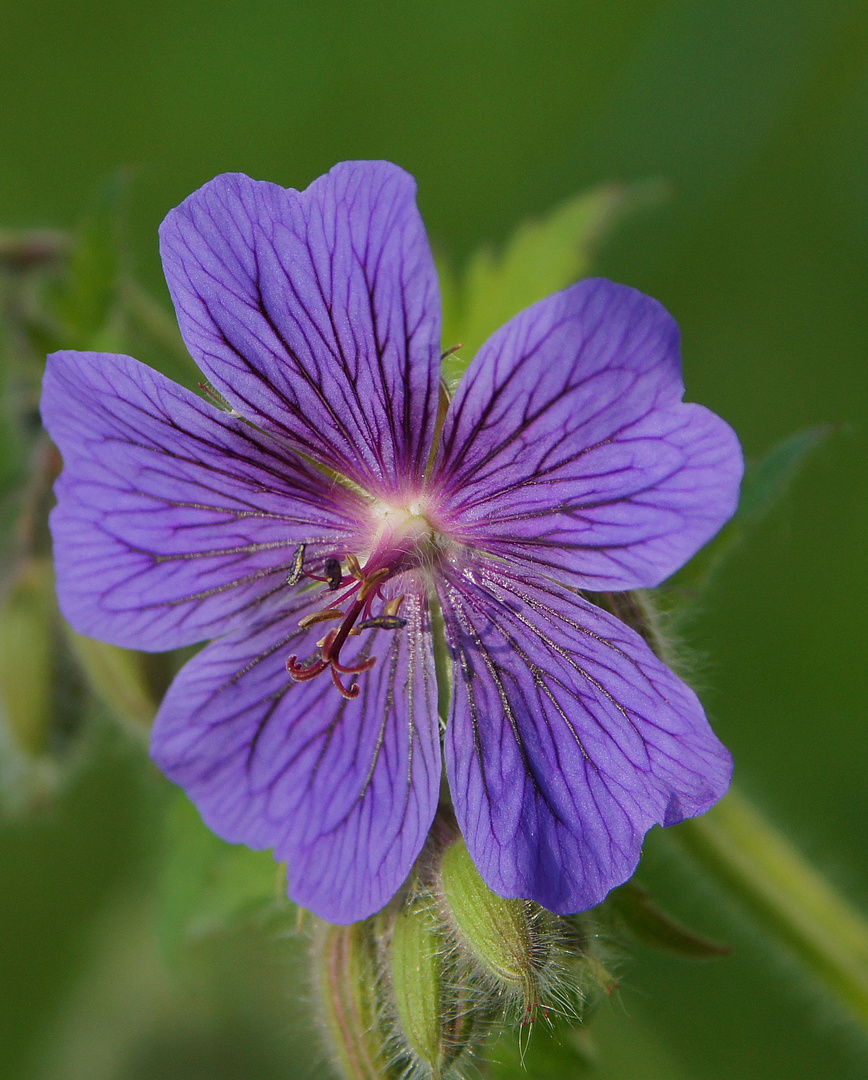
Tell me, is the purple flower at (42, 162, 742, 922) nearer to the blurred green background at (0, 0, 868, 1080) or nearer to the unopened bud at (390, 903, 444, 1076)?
the unopened bud at (390, 903, 444, 1076)

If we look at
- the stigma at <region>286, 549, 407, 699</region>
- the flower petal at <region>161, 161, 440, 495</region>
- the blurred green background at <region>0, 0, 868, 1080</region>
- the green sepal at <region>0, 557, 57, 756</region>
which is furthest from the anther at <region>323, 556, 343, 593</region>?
the blurred green background at <region>0, 0, 868, 1080</region>

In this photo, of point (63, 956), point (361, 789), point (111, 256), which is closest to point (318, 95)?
point (111, 256)

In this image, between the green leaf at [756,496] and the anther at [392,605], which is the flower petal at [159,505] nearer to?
the anther at [392,605]

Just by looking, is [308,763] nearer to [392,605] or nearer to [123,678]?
[392,605]

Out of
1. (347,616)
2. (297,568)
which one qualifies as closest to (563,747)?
(347,616)

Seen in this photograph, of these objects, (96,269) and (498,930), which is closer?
(498,930)

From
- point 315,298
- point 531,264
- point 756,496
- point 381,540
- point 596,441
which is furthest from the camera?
point 531,264

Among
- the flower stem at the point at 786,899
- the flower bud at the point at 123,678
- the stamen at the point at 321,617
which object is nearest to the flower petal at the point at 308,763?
the stamen at the point at 321,617

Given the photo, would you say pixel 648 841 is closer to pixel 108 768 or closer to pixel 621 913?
pixel 621 913
